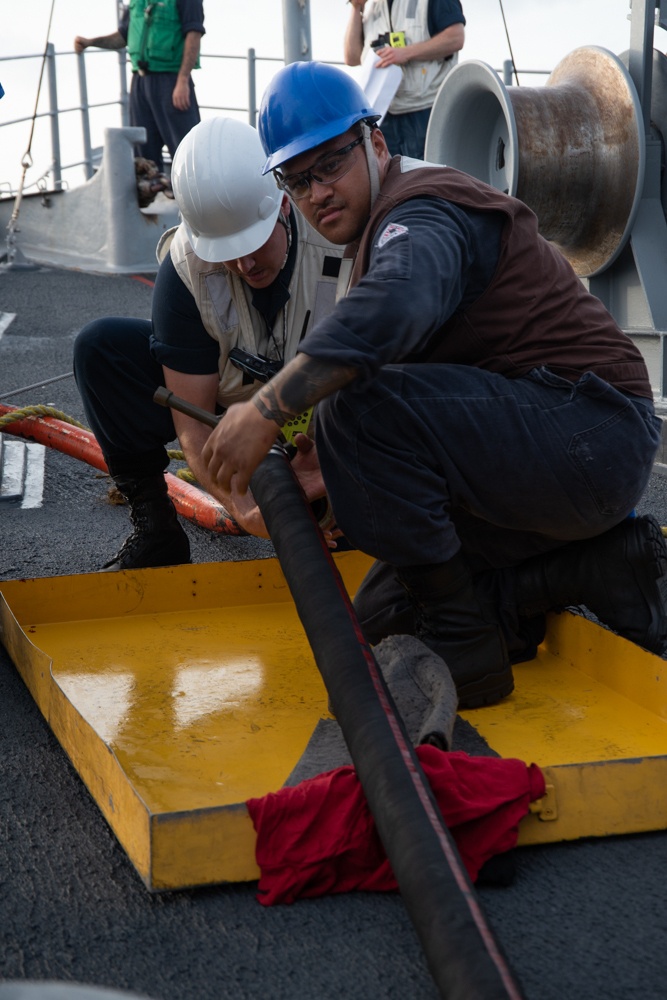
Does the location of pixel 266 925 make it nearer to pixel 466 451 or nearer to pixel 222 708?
pixel 222 708

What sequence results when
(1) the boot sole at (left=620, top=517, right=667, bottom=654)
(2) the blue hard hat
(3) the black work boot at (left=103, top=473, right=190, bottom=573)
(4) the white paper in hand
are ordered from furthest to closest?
(4) the white paper in hand < (3) the black work boot at (left=103, top=473, right=190, bottom=573) < (1) the boot sole at (left=620, top=517, right=667, bottom=654) < (2) the blue hard hat

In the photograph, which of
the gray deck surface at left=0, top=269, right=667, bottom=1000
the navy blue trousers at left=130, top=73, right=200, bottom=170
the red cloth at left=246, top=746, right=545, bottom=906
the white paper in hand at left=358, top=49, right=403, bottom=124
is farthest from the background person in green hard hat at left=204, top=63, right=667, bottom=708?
the navy blue trousers at left=130, top=73, right=200, bottom=170

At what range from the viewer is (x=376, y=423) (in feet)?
7.21

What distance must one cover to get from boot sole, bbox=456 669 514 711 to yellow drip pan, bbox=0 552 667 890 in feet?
0.13

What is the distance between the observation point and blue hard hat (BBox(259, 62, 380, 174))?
2.18 m

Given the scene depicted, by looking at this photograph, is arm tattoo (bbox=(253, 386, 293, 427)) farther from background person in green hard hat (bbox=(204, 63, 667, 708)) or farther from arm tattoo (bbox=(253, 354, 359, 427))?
background person in green hard hat (bbox=(204, 63, 667, 708))

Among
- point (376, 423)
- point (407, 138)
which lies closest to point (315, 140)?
point (376, 423)

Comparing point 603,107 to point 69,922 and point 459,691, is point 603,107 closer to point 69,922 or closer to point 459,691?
point 459,691

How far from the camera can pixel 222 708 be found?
7.48 ft

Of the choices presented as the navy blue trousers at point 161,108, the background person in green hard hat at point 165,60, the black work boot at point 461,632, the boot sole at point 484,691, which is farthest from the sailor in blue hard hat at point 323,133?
the navy blue trousers at point 161,108

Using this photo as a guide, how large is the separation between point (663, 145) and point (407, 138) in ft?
6.12

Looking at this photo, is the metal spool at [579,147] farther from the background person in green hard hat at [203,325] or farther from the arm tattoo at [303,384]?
the arm tattoo at [303,384]

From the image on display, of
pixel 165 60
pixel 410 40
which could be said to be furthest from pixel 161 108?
pixel 410 40

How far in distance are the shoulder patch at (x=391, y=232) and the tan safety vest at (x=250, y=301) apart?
2.92 ft
